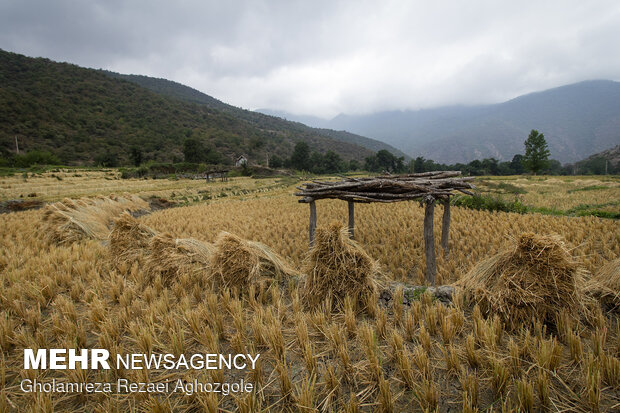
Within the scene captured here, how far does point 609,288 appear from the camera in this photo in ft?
8.87

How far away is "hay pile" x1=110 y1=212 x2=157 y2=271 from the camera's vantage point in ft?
15.5

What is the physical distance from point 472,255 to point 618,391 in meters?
4.48

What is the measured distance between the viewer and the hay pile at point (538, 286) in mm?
2359

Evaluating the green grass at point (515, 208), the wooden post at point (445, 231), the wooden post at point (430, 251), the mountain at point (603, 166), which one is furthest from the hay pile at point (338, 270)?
the mountain at point (603, 166)

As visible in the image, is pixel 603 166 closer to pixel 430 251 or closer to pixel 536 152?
pixel 536 152

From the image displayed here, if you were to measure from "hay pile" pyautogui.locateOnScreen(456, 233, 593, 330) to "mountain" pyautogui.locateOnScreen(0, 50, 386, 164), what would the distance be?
183 ft

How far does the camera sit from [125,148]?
49.0 meters

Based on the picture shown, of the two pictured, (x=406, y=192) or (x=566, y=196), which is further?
(x=566, y=196)

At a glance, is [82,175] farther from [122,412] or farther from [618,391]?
[618,391]

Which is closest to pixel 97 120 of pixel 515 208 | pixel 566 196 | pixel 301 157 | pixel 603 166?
pixel 301 157

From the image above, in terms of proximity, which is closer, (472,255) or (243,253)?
(243,253)

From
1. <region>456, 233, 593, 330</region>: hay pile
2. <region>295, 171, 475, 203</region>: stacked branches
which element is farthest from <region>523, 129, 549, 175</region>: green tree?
<region>456, 233, 593, 330</region>: hay pile

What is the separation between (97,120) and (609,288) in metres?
73.0

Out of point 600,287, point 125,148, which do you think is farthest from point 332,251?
point 125,148
